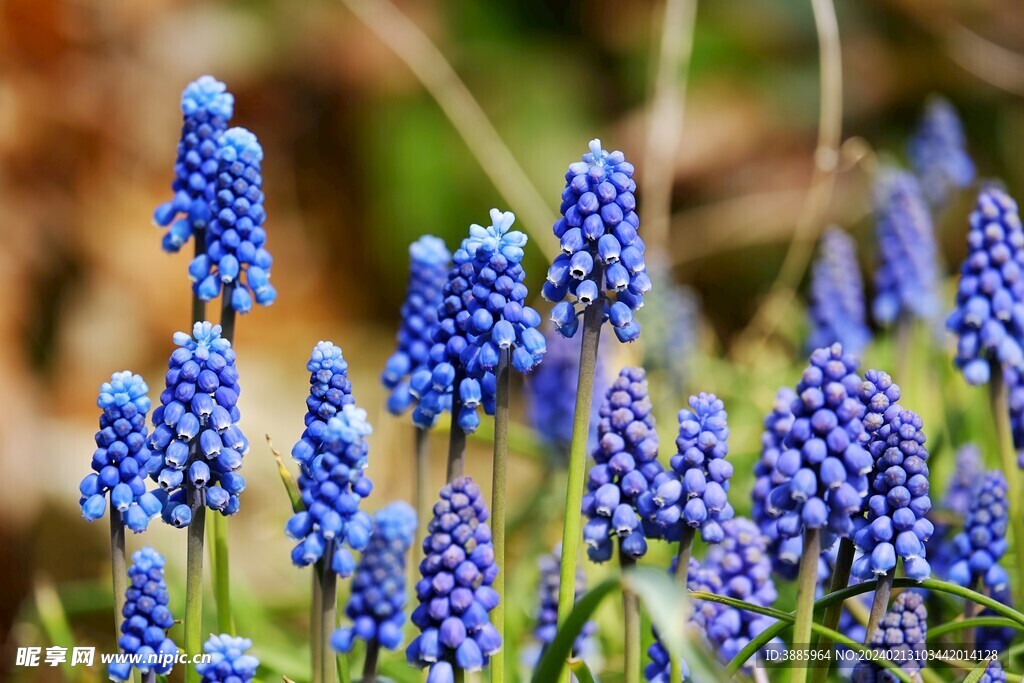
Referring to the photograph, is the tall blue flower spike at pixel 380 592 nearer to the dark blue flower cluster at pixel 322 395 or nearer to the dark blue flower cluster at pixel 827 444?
the dark blue flower cluster at pixel 322 395

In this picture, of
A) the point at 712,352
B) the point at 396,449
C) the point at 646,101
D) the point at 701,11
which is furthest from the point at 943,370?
the point at 701,11

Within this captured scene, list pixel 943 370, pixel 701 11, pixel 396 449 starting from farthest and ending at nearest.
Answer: pixel 701 11 < pixel 396 449 < pixel 943 370

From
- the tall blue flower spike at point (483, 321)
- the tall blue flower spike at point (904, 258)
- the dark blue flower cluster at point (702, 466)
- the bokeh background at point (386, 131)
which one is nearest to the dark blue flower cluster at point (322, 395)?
the tall blue flower spike at point (483, 321)

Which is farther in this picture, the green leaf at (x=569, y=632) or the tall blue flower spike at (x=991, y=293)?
the tall blue flower spike at (x=991, y=293)

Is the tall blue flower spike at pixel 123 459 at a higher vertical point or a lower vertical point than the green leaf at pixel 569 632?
higher

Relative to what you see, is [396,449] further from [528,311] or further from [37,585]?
[528,311]

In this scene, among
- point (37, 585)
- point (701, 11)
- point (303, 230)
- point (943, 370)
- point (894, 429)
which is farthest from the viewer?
point (303, 230)

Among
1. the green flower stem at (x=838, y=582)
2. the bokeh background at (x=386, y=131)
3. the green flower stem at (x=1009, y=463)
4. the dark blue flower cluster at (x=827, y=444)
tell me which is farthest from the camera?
the bokeh background at (x=386, y=131)

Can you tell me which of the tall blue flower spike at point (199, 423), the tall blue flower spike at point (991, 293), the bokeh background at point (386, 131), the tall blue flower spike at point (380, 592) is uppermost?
the bokeh background at point (386, 131)
